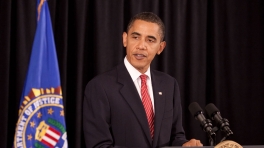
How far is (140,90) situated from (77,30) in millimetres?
1632

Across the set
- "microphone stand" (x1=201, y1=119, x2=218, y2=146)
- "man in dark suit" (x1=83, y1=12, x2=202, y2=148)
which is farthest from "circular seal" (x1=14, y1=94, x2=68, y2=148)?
"microphone stand" (x1=201, y1=119, x2=218, y2=146)

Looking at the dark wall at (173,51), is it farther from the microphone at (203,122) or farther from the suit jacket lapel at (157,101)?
the microphone at (203,122)

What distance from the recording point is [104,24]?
4.27 meters

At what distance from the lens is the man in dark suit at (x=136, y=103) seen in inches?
101

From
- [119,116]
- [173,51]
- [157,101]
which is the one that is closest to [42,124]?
[119,116]

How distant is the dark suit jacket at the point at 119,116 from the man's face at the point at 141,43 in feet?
0.35

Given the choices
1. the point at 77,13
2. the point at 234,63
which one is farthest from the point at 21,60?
the point at 234,63

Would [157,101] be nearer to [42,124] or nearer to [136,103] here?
[136,103]

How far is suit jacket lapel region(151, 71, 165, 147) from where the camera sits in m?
2.64

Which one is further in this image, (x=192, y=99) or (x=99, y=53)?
(x=192, y=99)

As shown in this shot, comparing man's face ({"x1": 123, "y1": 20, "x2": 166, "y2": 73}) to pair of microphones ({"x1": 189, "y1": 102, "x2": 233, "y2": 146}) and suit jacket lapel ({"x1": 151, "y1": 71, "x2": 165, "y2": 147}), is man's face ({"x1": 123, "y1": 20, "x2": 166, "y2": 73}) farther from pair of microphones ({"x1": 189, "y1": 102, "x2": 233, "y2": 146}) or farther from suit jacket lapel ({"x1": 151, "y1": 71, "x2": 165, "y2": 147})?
pair of microphones ({"x1": 189, "y1": 102, "x2": 233, "y2": 146})

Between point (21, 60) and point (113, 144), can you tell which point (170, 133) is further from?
point (21, 60)

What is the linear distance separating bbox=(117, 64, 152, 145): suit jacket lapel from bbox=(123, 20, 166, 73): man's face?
112 millimetres

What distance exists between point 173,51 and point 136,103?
2.08 meters
